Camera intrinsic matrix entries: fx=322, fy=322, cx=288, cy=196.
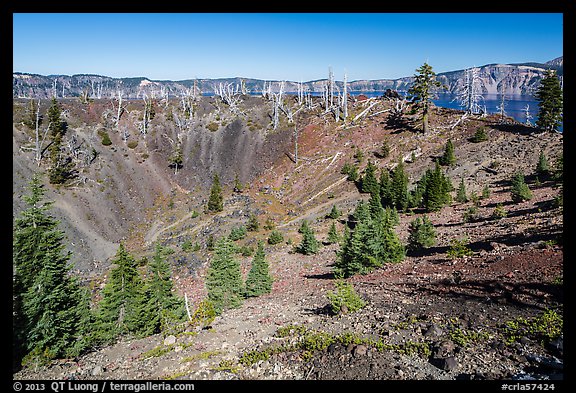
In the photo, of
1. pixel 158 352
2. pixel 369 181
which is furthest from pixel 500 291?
pixel 369 181

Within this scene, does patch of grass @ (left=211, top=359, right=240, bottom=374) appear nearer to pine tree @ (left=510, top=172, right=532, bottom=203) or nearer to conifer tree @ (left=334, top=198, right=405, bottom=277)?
conifer tree @ (left=334, top=198, right=405, bottom=277)

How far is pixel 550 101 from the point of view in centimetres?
4562

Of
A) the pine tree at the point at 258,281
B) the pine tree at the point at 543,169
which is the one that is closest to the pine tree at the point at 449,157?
the pine tree at the point at 543,169

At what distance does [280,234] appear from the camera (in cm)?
3794

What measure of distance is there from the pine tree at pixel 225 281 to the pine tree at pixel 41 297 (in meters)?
6.28

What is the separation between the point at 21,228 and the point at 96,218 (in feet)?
136

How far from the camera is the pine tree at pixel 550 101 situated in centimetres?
4454

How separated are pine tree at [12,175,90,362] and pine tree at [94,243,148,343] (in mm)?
1186

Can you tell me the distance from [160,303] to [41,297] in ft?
20.1

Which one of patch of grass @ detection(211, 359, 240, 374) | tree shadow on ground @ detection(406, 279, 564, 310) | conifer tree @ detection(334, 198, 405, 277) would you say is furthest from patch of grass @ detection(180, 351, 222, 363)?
conifer tree @ detection(334, 198, 405, 277)

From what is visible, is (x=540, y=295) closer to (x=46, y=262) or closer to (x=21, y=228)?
(x=46, y=262)

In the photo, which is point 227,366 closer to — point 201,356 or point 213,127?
point 201,356
